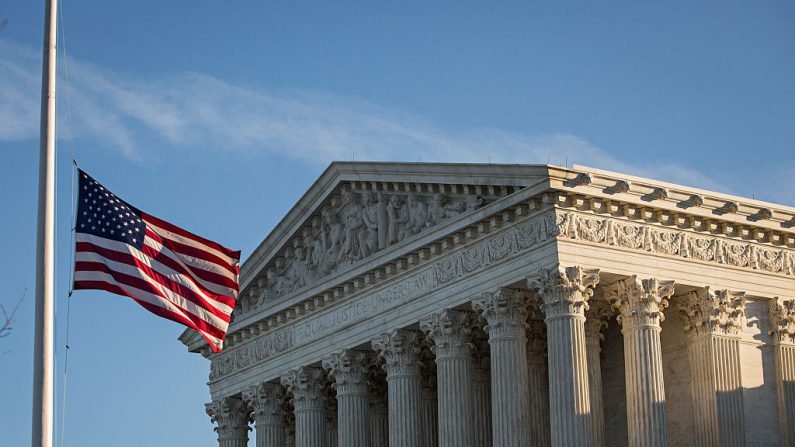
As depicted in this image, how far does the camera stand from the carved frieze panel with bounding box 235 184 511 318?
55.4 metres

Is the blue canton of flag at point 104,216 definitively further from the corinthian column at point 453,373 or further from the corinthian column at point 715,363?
the corinthian column at point 715,363

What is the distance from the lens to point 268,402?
6638 centimetres

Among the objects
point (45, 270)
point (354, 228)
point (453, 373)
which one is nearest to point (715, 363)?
point (453, 373)

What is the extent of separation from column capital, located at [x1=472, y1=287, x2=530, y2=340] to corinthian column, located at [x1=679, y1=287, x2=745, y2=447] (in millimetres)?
5308

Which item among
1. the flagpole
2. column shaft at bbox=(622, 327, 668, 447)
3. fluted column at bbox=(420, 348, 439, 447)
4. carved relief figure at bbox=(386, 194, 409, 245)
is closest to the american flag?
the flagpole

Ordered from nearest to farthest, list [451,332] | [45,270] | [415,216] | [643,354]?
[45,270], [643,354], [451,332], [415,216]

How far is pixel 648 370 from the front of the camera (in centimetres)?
5044

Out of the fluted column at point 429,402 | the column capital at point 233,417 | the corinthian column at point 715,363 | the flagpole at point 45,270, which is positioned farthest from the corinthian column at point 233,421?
the flagpole at point 45,270

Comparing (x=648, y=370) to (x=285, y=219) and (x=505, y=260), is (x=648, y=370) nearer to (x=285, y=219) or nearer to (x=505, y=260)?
(x=505, y=260)

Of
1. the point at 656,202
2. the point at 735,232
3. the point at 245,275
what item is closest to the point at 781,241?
the point at 735,232

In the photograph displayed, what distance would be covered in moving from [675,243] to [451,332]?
26.7 feet

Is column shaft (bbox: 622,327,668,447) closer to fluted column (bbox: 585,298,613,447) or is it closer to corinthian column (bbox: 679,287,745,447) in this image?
fluted column (bbox: 585,298,613,447)

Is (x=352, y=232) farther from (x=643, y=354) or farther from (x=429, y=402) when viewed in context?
(x=643, y=354)

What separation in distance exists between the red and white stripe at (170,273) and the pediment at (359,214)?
1763cm
